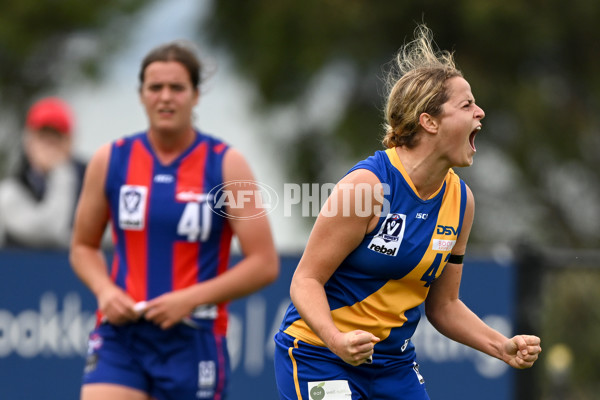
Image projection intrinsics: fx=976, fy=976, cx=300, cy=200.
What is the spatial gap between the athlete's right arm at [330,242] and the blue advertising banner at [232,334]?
378 cm

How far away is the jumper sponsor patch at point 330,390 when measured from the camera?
12.1 feet

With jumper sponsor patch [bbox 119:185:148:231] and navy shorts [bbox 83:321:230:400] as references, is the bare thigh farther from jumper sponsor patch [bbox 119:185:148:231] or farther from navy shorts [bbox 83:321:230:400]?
jumper sponsor patch [bbox 119:185:148:231]

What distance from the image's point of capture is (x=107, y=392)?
4.43 m

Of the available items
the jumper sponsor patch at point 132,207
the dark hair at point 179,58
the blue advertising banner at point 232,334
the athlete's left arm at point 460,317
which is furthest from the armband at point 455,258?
→ the blue advertising banner at point 232,334

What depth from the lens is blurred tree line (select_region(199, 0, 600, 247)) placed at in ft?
38.3

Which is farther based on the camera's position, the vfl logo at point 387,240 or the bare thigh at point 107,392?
the bare thigh at point 107,392

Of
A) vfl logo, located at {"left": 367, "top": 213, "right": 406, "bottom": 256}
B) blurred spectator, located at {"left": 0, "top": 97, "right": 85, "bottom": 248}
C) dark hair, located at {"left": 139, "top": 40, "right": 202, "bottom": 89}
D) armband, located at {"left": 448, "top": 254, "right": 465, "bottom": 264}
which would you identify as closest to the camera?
vfl logo, located at {"left": 367, "top": 213, "right": 406, "bottom": 256}

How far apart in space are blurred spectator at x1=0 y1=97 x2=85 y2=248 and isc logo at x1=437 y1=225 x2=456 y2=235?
3.74m

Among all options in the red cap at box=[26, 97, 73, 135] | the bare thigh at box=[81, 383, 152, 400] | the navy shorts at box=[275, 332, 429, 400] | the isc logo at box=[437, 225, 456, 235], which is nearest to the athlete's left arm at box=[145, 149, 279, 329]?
the bare thigh at box=[81, 383, 152, 400]

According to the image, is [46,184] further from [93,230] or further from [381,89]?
[381,89]

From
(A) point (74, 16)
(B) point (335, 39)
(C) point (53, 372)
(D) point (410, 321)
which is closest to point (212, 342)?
(D) point (410, 321)

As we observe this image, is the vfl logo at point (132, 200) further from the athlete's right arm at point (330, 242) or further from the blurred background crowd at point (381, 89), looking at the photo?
the blurred background crowd at point (381, 89)

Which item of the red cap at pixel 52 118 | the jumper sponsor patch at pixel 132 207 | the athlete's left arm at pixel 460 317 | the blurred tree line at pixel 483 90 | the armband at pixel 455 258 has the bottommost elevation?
the athlete's left arm at pixel 460 317

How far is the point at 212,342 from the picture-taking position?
15.5 feet
